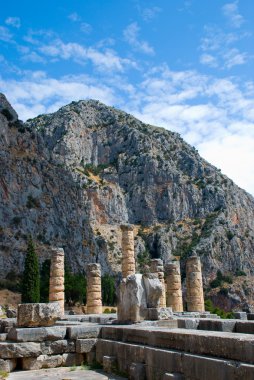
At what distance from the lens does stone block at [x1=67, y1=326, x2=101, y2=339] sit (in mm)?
9758

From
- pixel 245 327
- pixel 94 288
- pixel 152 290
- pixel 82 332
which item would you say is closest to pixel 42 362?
pixel 82 332

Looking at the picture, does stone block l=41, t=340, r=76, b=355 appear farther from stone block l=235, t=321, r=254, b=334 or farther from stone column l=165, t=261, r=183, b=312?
stone column l=165, t=261, r=183, b=312

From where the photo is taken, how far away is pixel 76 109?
120688mm

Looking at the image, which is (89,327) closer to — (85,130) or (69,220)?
(69,220)

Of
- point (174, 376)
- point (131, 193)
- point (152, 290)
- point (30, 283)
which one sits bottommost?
point (174, 376)

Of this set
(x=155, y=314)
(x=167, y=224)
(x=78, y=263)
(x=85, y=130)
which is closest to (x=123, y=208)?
(x=167, y=224)

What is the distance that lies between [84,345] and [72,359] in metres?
0.41

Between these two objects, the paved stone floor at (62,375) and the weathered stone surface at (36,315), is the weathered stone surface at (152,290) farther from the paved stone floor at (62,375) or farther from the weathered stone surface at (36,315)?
the paved stone floor at (62,375)

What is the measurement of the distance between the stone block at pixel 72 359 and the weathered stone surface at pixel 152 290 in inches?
85.0

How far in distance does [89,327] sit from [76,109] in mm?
114216

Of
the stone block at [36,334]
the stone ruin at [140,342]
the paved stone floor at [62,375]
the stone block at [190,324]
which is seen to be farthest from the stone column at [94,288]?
the paved stone floor at [62,375]

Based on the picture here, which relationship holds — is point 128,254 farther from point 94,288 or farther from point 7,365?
point 7,365

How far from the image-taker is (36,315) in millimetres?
10031

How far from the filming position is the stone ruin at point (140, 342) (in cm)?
589
